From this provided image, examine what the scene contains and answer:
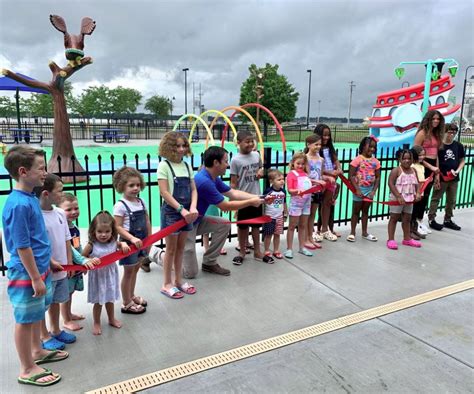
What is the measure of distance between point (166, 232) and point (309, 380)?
1.81 meters

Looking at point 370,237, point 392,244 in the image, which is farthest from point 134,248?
point 370,237

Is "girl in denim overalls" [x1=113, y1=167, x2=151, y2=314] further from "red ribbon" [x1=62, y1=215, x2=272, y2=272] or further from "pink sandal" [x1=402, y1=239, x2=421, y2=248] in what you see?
"pink sandal" [x1=402, y1=239, x2=421, y2=248]

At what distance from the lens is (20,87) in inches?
650

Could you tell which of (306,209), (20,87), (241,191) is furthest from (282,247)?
(20,87)

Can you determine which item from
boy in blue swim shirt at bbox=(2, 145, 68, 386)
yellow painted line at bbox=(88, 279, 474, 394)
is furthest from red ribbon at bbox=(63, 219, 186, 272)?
yellow painted line at bbox=(88, 279, 474, 394)

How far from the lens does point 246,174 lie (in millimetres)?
4770

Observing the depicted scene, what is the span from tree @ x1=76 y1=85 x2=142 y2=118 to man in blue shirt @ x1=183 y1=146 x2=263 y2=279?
195ft

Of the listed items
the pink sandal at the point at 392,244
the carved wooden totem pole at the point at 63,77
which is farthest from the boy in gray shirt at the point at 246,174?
the carved wooden totem pole at the point at 63,77

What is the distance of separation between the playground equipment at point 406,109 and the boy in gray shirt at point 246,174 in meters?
19.0

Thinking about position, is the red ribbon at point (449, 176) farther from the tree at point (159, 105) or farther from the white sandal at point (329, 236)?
the tree at point (159, 105)

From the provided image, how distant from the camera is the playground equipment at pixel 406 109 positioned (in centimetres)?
2297

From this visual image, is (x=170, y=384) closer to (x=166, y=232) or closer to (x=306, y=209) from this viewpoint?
(x=166, y=232)

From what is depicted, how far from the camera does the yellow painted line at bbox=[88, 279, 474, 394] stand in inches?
103

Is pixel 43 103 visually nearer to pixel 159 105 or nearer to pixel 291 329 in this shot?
pixel 159 105
